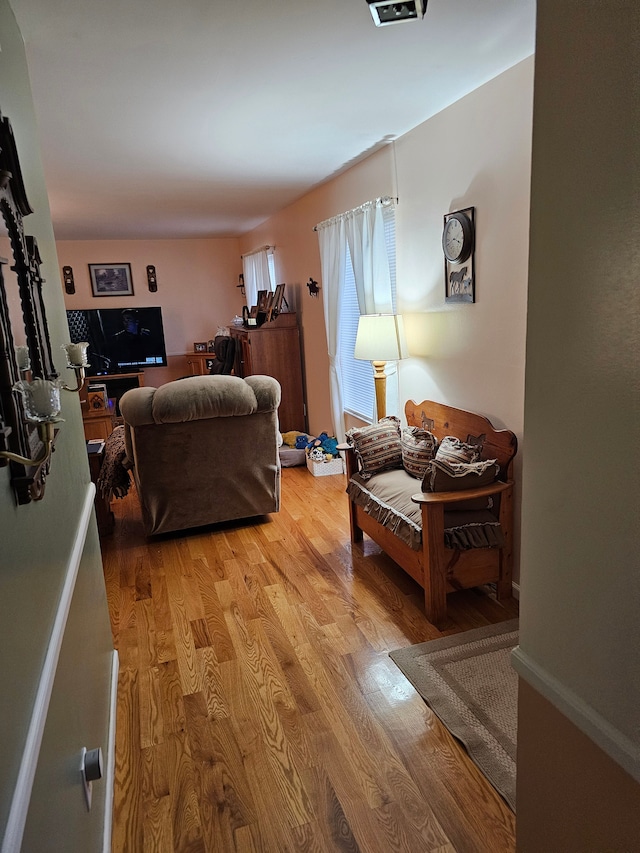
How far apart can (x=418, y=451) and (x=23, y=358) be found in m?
2.22

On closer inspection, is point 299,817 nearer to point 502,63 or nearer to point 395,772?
point 395,772

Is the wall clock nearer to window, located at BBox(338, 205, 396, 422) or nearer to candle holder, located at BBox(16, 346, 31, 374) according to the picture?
window, located at BBox(338, 205, 396, 422)

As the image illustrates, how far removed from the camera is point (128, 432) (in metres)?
3.45

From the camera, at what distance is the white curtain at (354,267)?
12.5 ft

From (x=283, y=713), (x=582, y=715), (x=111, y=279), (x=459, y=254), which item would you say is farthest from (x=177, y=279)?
(x=582, y=715)

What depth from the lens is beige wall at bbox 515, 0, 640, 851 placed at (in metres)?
0.84

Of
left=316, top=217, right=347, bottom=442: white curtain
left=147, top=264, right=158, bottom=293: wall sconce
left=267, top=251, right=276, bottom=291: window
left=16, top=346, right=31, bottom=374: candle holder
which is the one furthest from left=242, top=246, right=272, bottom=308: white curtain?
left=16, top=346, right=31, bottom=374: candle holder

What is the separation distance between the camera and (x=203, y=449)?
3.57 meters

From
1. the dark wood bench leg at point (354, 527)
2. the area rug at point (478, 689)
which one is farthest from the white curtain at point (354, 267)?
the area rug at point (478, 689)

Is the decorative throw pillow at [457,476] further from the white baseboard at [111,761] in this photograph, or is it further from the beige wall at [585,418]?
the white baseboard at [111,761]

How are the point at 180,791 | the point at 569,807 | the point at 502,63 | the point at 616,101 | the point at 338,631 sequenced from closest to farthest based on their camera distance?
the point at 616,101
the point at 569,807
the point at 180,791
the point at 502,63
the point at 338,631

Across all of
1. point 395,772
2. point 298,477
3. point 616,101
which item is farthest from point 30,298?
point 298,477

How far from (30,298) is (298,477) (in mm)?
3688

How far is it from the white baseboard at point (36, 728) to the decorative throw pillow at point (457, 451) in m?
1.81
